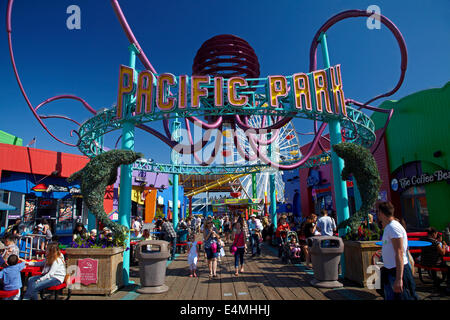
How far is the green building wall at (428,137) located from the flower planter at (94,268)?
1515 cm

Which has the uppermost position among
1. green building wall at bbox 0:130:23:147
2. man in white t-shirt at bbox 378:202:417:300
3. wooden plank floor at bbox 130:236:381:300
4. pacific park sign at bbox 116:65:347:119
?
green building wall at bbox 0:130:23:147

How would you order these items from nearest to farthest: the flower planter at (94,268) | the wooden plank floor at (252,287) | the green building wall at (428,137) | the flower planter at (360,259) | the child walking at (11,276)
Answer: the child walking at (11,276) < the wooden plank floor at (252,287) < the flower planter at (94,268) < the flower planter at (360,259) < the green building wall at (428,137)

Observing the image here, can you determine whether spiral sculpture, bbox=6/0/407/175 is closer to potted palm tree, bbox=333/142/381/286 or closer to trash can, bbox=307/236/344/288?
potted palm tree, bbox=333/142/381/286

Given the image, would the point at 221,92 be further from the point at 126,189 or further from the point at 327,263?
the point at 327,263

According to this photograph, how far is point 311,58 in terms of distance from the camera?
1041cm

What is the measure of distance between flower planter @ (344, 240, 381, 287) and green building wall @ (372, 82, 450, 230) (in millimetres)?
10115

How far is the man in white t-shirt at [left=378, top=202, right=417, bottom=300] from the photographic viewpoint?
3.14m

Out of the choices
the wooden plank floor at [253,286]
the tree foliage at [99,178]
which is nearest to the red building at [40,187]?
the tree foliage at [99,178]

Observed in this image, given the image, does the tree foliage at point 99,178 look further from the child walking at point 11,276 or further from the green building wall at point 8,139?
the green building wall at point 8,139

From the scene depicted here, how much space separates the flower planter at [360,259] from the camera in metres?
6.17

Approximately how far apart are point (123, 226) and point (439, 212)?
15.5 m

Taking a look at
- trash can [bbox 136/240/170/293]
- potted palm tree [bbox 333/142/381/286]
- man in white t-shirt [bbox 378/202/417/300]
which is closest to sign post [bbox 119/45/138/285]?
trash can [bbox 136/240/170/293]

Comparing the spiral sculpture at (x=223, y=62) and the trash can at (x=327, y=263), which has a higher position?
the spiral sculpture at (x=223, y=62)
